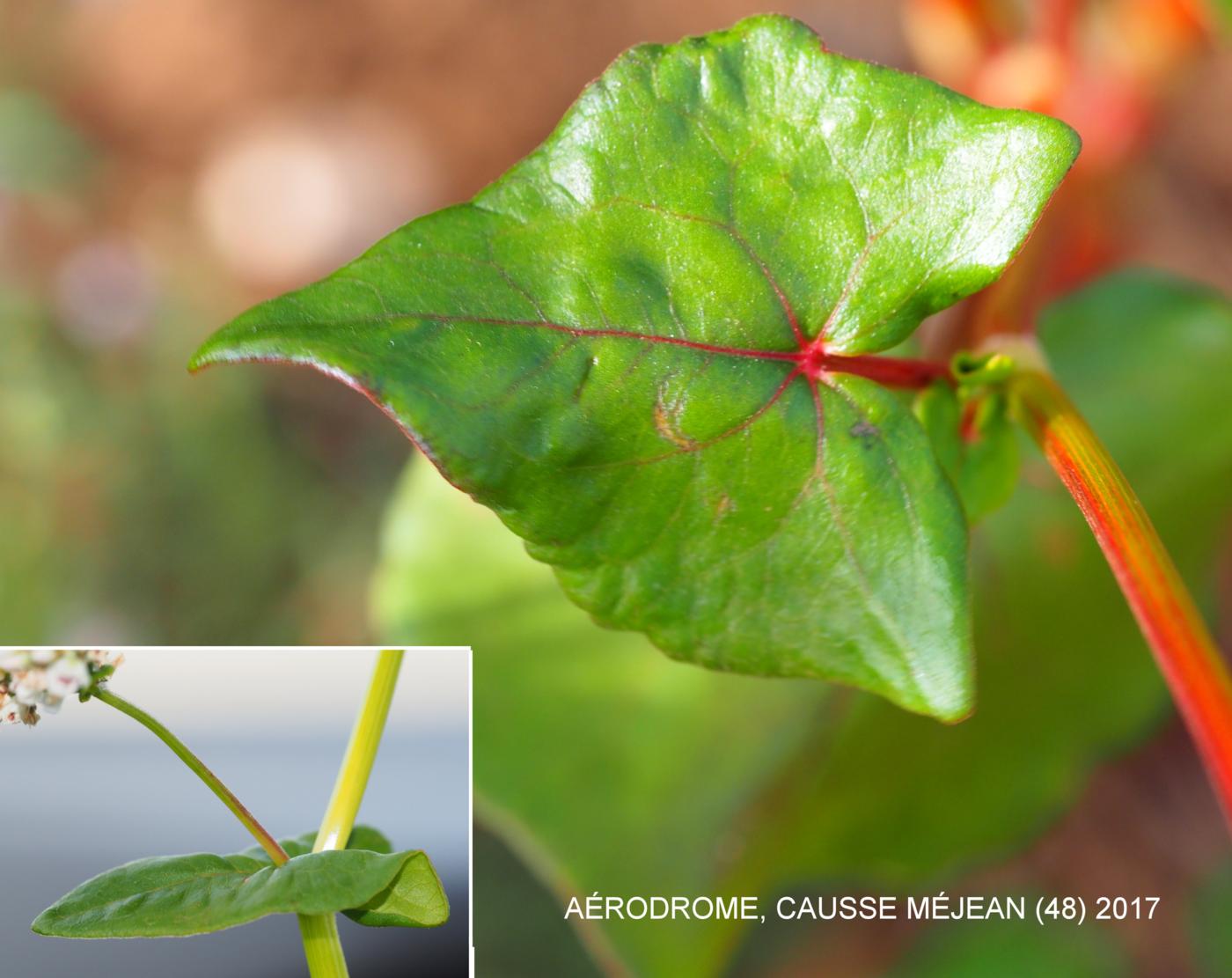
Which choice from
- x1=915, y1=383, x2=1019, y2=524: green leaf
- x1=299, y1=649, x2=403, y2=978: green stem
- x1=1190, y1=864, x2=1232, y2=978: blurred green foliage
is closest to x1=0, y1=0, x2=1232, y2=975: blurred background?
x1=1190, y1=864, x2=1232, y2=978: blurred green foliage

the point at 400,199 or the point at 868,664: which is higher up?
the point at 400,199

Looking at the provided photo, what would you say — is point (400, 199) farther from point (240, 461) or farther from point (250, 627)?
point (250, 627)

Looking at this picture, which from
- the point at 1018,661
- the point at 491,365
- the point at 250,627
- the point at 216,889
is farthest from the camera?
the point at 250,627

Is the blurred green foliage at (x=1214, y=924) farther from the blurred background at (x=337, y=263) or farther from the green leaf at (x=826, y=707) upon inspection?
the green leaf at (x=826, y=707)

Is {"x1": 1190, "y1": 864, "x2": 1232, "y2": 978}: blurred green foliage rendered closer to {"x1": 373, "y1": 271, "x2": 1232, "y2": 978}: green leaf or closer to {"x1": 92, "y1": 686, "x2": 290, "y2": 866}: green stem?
{"x1": 373, "y1": 271, "x2": 1232, "y2": 978}: green leaf

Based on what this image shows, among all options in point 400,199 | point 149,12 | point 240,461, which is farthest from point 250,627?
point 149,12

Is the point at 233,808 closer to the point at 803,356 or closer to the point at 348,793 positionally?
the point at 348,793

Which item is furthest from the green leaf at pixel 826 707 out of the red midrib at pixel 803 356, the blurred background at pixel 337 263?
the red midrib at pixel 803 356
